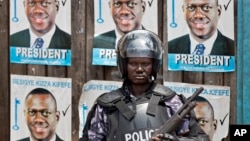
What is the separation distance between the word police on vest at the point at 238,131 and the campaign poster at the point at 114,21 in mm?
986

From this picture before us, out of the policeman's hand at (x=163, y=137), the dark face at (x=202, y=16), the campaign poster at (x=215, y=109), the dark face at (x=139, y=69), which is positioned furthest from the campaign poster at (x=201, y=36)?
the policeman's hand at (x=163, y=137)

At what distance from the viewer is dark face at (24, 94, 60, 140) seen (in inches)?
261

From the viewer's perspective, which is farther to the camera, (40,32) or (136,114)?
(40,32)

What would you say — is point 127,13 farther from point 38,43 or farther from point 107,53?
point 38,43

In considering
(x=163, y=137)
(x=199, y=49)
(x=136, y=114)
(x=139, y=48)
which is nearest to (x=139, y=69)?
(x=139, y=48)

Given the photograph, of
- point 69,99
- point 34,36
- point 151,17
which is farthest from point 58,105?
point 151,17

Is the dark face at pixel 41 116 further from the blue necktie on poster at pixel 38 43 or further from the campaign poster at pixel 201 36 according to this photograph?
the campaign poster at pixel 201 36

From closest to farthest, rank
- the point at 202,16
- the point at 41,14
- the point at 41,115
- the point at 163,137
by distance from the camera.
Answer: the point at 163,137 → the point at 202,16 → the point at 41,14 → the point at 41,115

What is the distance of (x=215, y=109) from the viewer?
6.04m

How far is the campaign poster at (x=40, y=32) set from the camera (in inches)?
255

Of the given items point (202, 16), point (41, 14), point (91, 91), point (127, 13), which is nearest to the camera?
point (202, 16)

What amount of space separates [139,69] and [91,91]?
7.06 ft

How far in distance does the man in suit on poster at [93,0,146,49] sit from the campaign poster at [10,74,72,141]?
0.48 metres

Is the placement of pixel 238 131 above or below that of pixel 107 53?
below
